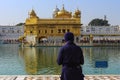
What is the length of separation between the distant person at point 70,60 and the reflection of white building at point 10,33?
7883 centimetres

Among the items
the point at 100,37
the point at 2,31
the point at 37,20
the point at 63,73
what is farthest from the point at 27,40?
the point at 63,73

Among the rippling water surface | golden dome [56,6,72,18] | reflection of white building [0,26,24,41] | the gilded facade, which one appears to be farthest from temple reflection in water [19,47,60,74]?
reflection of white building [0,26,24,41]

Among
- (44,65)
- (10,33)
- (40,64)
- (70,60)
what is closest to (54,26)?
(10,33)

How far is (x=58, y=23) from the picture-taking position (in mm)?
58156

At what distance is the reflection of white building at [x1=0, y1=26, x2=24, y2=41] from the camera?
84469 millimetres

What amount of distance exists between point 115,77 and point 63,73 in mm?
4609

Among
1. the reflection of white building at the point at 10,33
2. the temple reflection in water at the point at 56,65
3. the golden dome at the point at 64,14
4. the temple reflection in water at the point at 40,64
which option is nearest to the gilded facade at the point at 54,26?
the golden dome at the point at 64,14

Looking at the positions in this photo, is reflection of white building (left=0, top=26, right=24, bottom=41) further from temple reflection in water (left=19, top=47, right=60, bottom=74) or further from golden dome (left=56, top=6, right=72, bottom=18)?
temple reflection in water (left=19, top=47, right=60, bottom=74)

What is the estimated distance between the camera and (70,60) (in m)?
5.45

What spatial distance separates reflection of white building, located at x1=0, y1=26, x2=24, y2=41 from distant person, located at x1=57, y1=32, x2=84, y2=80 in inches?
3104

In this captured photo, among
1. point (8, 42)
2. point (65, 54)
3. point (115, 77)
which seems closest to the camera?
point (65, 54)

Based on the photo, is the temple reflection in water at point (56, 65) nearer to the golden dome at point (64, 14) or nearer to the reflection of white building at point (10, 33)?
the golden dome at point (64, 14)

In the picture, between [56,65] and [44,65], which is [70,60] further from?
[44,65]

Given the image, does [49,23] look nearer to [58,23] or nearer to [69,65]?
[58,23]
